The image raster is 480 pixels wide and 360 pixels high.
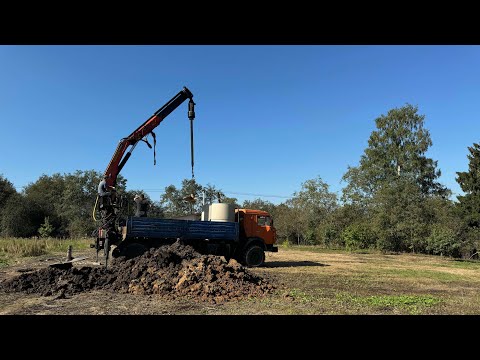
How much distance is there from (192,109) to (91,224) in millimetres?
35937

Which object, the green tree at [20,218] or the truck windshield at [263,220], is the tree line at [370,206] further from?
the truck windshield at [263,220]

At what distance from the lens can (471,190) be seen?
31609mm

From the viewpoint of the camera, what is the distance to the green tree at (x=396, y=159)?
137ft

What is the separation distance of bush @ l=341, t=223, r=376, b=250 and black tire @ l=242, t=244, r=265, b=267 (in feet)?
53.8

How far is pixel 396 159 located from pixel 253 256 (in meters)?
33.8

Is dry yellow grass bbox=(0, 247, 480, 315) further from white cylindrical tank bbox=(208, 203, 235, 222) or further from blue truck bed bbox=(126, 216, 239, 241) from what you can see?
white cylindrical tank bbox=(208, 203, 235, 222)

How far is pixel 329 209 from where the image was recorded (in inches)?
1679

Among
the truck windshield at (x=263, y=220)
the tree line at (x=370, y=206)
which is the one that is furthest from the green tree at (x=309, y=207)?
the truck windshield at (x=263, y=220)

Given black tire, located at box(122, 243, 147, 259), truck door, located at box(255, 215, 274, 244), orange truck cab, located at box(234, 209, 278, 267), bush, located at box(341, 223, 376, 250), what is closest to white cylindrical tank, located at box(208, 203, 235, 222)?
orange truck cab, located at box(234, 209, 278, 267)

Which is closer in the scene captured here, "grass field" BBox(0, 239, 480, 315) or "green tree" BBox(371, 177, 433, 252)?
"grass field" BBox(0, 239, 480, 315)

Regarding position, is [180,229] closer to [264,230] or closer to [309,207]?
[264,230]

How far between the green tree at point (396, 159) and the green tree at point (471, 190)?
347 inches

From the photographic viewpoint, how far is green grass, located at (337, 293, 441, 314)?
286 inches
